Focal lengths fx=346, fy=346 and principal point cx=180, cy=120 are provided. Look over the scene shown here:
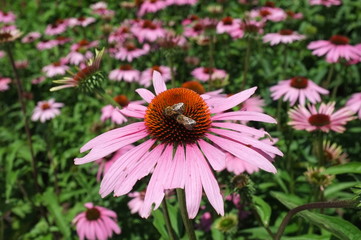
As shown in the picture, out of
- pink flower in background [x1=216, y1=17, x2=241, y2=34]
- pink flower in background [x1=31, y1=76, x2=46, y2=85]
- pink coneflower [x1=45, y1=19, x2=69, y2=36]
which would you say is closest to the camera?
pink flower in background [x1=216, y1=17, x2=241, y2=34]

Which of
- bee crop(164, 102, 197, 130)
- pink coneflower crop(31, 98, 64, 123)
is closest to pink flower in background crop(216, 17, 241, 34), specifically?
pink coneflower crop(31, 98, 64, 123)

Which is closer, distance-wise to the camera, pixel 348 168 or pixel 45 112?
pixel 348 168

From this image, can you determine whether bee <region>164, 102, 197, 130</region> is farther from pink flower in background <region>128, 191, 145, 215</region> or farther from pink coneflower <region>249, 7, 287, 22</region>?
pink coneflower <region>249, 7, 287, 22</region>

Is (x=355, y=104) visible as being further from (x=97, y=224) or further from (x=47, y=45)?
(x=47, y=45)

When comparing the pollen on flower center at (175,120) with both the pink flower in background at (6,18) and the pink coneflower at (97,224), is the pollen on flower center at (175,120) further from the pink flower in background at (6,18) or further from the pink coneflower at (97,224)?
the pink flower in background at (6,18)

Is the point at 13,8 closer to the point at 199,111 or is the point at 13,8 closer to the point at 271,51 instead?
the point at 271,51

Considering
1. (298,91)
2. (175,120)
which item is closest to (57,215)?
(175,120)

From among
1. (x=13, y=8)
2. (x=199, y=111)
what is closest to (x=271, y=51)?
(x=199, y=111)
